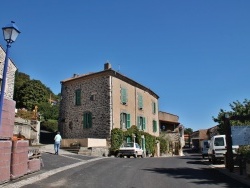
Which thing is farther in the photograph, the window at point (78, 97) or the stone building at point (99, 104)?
the window at point (78, 97)

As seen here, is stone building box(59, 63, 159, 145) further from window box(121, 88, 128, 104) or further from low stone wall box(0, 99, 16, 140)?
low stone wall box(0, 99, 16, 140)

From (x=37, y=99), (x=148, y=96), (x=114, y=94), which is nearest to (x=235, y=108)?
(x=148, y=96)

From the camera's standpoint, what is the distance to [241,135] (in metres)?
14.0

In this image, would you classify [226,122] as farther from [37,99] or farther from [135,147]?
[37,99]

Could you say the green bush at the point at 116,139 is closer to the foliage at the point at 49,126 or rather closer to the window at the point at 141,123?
the window at the point at 141,123

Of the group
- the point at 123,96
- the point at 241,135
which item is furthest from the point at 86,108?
the point at 241,135

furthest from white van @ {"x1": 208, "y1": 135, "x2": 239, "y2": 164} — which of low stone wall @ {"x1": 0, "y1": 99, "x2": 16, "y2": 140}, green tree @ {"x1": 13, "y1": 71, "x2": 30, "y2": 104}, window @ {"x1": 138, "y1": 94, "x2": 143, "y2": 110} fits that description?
green tree @ {"x1": 13, "y1": 71, "x2": 30, "y2": 104}

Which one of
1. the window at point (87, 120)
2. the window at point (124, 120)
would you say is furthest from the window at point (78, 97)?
the window at point (124, 120)

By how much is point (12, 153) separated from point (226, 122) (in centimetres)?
941

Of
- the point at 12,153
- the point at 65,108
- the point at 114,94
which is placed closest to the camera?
the point at 12,153

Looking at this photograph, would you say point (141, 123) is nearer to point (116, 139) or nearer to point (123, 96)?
point (123, 96)

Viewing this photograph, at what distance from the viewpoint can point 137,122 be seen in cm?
3434

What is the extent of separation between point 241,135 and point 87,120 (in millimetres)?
18912

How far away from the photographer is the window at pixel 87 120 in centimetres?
3034
